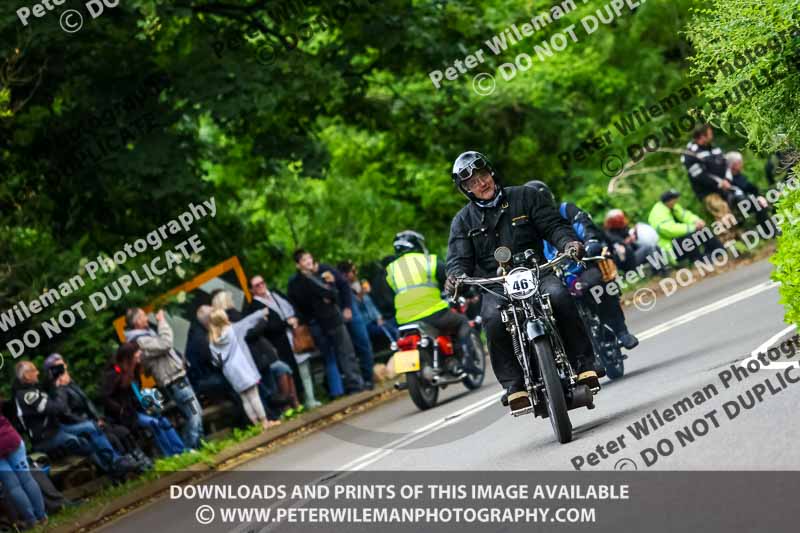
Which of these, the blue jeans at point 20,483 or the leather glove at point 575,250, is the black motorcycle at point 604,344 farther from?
the blue jeans at point 20,483

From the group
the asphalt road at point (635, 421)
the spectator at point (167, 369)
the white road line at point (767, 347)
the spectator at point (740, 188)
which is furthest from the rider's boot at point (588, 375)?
the spectator at point (740, 188)

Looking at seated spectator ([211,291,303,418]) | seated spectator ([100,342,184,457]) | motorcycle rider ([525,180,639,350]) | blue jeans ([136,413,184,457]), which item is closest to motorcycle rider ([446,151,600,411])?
motorcycle rider ([525,180,639,350])

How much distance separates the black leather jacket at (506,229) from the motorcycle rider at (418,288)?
213 inches

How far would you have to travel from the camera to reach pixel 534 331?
11219 mm

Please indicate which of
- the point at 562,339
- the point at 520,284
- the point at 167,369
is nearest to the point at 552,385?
the point at 562,339

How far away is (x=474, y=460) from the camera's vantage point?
12.3m

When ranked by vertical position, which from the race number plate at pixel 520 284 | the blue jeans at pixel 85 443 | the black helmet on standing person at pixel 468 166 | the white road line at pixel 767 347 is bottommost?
the white road line at pixel 767 347

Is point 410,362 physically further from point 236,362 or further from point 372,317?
point 372,317

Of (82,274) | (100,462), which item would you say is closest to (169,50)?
(82,274)

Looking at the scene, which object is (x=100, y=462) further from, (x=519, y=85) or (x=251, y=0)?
(x=519, y=85)

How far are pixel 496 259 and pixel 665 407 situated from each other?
197 centimetres

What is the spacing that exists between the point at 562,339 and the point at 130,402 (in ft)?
24.9

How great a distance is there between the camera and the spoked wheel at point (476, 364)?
18234 mm

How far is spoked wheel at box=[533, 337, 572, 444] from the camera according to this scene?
11.0 meters
